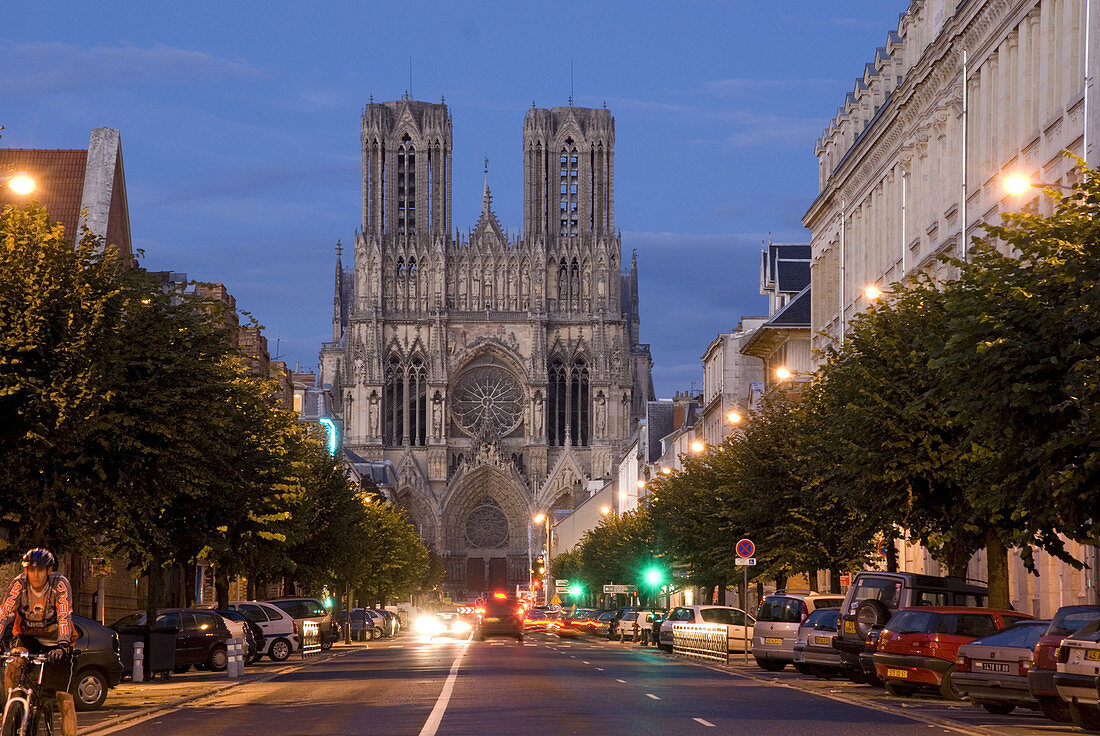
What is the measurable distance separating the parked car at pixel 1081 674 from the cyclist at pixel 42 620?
10.1 metres

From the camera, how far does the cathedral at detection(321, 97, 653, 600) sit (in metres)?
136

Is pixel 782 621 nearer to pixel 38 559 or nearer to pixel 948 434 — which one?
pixel 948 434

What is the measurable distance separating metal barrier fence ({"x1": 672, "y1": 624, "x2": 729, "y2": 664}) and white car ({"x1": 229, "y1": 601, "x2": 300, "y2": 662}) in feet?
33.9

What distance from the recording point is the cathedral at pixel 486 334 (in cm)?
13612

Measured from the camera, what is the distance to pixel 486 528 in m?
142

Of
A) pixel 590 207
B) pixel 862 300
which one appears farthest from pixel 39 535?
pixel 590 207

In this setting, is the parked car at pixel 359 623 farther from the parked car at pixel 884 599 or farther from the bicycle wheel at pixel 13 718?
the bicycle wheel at pixel 13 718

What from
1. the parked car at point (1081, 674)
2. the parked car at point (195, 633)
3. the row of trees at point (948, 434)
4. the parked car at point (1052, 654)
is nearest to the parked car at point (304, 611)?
the parked car at point (195, 633)

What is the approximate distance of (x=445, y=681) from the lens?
1141 inches

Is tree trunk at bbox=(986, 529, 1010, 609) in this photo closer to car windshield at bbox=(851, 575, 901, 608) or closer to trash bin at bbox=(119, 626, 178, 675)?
car windshield at bbox=(851, 575, 901, 608)

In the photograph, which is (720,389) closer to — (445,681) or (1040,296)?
(445,681)

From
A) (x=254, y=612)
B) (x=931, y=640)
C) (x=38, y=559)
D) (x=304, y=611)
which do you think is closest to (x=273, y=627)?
(x=254, y=612)

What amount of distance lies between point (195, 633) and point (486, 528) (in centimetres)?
10757

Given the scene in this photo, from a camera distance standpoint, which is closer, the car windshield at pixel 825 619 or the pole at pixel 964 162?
the car windshield at pixel 825 619
